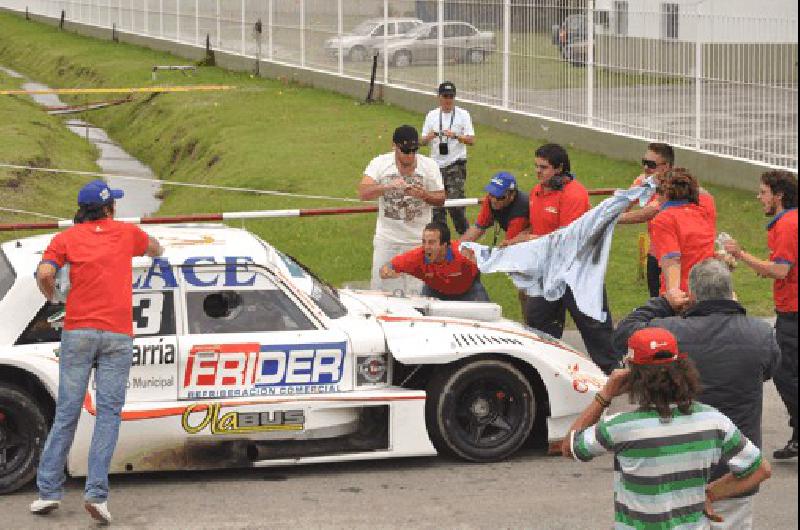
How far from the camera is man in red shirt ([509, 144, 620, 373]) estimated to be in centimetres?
1128

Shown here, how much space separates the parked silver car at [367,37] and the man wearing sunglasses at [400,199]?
670 inches

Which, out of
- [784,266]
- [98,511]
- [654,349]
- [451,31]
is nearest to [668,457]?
[654,349]

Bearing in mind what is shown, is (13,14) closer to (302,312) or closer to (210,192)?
(210,192)

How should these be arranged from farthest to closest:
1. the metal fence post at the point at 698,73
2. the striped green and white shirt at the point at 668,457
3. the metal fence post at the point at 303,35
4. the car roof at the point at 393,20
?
the metal fence post at the point at 303,35 → the car roof at the point at 393,20 → the metal fence post at the point at 698,73 → the striped green and white shirt at the point at 668,457

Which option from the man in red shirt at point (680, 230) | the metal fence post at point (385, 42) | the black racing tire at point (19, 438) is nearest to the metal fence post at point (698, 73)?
the man in red shirt at point (680, 230)

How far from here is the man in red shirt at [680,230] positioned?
32.4 feet

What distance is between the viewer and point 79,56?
50.2 meters

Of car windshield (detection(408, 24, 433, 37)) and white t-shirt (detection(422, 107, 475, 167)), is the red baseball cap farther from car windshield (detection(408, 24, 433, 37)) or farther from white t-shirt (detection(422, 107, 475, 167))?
car windshield (detection(408, 24, 433, 37))

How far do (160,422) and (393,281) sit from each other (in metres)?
3.60

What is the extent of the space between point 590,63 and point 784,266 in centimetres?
1436

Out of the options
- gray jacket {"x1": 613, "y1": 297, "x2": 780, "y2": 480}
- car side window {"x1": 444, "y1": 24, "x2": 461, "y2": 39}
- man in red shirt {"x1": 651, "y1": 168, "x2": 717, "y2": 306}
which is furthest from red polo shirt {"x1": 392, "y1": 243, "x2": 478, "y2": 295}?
car side window {"x1": 444, "y1": 24, "x2": 461, "y2": 39}

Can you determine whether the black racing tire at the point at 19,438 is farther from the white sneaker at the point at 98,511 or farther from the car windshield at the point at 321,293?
the car windshield at the point at 321,293

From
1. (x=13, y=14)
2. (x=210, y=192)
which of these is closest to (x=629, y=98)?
(x=210, y=192)

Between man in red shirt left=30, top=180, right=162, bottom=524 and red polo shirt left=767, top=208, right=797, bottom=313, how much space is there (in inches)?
149
